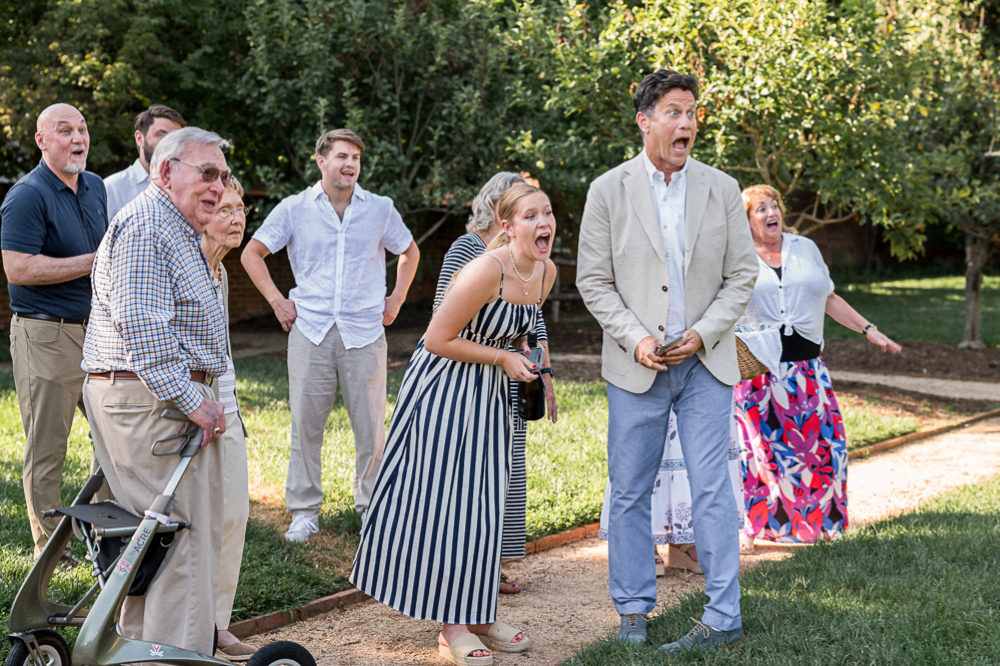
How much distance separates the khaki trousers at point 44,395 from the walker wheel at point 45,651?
1488 mm

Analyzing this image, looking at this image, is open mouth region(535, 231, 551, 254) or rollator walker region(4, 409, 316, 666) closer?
rollator walker region(4, 409, 316, 666)

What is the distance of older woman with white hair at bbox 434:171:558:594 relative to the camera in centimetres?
454

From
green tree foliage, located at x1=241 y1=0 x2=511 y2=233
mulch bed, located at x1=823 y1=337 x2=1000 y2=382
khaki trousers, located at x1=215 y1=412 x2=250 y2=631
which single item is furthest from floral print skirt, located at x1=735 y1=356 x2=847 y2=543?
mulch bed, located at x1=823 y1=337 x2=1000 y2=382

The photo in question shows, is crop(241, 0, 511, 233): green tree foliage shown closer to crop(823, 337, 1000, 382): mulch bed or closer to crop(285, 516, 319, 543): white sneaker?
crop(823, 337, 1000, 382): mulch bed

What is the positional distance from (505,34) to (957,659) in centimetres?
889

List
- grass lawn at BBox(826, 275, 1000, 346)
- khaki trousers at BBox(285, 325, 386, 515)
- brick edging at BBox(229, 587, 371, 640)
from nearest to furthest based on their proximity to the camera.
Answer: brick edging at BBox(229, 587, 371, 640)
khaki trousers at BBox(285, 325, 386, 515)
grass lawn at BBox(826, 275, 1000, 346)

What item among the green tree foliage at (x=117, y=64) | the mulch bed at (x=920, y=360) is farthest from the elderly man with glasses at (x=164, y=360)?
the mulch bed at (x=920, y=360)

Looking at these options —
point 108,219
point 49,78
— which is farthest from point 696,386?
point 49,78

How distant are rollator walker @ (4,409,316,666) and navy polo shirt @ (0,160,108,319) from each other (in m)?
1.63

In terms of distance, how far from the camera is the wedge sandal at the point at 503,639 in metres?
4.17

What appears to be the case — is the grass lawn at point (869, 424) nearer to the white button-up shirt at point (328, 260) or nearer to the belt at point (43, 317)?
the white button-up shirt at point (328, 260)

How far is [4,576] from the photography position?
4.30 m

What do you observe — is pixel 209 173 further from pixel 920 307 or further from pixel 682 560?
pixel 920 307

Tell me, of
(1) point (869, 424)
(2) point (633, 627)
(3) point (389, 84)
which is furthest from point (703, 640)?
(3) point (389, 84)
